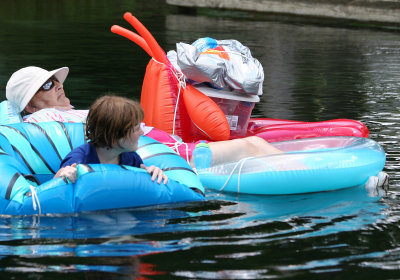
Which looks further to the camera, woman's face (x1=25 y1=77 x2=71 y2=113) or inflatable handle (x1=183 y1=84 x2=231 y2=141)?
inflatable handle (x1=183 y1=84 x2=231 y2=141)

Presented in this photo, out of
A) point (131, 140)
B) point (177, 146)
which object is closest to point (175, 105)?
point (177, 146)

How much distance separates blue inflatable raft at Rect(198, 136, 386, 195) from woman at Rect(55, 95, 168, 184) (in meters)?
0.87

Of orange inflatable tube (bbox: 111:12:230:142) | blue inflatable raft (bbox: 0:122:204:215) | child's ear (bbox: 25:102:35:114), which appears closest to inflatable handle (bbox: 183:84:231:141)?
orange inflatable tube (bbox: 111:12:230:142)

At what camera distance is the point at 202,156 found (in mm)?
4941

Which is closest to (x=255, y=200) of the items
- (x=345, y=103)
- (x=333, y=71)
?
(x=345, y=103)

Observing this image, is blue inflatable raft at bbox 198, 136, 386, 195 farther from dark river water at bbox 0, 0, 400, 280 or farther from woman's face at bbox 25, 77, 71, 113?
woman's face at bbox 25, 77, 71, 113

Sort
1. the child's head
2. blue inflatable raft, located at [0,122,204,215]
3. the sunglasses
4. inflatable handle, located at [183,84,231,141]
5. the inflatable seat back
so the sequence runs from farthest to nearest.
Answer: inflatable handle, located at [183,84,231,141] < the sunglasses < the inflatable seat back < blue inflatable raft, located at [0,122,204,215] < the child's head

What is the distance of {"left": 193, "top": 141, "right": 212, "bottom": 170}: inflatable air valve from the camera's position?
4922 mm

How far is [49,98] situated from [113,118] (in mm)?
1468

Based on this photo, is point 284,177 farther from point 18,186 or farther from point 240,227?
point 18,186

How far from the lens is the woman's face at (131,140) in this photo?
3878 millimetres

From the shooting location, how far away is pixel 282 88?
8.85m

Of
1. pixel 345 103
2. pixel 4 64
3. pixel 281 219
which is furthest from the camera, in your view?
pixel 4 64

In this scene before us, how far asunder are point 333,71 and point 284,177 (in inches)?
233
